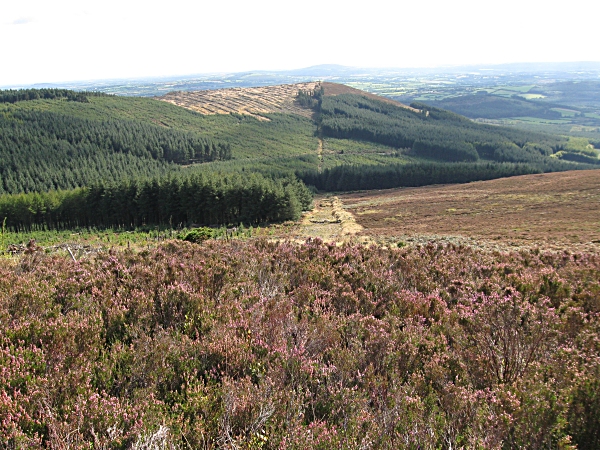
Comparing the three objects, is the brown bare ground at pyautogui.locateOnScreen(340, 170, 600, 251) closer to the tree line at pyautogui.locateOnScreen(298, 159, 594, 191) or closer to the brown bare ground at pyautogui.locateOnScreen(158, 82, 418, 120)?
the tree line at pyautogui.locateOnScreen(298, 159, 594, 191)

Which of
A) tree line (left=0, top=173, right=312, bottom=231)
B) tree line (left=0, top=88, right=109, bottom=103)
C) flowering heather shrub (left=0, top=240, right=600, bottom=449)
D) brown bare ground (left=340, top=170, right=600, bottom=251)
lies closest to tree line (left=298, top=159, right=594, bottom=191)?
brown bare ground (left=340, top=170, right=600, bottom=251)

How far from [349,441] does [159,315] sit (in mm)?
5078

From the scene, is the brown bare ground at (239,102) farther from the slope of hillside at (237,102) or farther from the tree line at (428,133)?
the tree line at (428,133)

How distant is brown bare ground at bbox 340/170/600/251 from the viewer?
31.7 meters

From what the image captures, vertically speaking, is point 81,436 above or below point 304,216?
above

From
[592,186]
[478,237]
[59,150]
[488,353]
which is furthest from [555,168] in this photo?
[59,150]

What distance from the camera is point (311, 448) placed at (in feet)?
12.7

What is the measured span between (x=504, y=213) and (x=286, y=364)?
159 ft

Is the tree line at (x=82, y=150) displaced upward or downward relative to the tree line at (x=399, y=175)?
upward

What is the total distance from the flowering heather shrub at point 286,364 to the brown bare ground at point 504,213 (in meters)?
23.7

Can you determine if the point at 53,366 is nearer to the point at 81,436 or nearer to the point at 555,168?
the point at 81,436

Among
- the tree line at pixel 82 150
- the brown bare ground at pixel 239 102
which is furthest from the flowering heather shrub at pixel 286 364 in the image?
the brown bare ground at pixel 239 102

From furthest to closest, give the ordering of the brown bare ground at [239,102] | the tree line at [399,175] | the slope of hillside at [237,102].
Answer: the brown bare ground at [239,102] → the slope of hillside at [237,102] → the tree line at [399,175]

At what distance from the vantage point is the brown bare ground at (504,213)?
3172 cm
